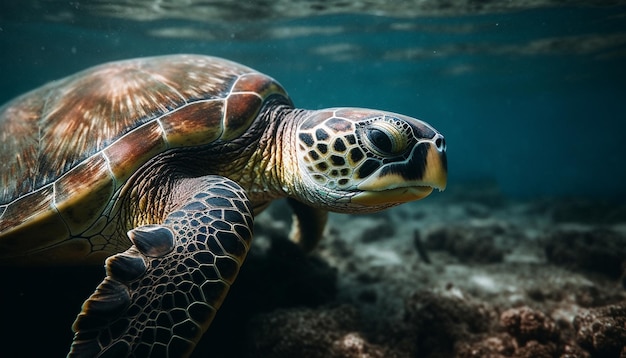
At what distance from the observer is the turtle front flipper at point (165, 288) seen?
1.41 m

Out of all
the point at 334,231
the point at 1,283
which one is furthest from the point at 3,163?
the point at 334,231

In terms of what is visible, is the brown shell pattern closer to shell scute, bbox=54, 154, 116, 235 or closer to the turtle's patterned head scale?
shell scute, bbox=54, 154, 116, 235

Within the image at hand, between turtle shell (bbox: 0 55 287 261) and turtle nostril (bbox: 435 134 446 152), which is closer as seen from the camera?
turtle nostril (bbox: 435 134 446 152)

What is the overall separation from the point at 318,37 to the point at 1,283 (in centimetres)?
1243

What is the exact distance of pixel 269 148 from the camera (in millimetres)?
2561

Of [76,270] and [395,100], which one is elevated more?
[76,270]

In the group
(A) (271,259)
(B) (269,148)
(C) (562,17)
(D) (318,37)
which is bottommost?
(A) (271,259)

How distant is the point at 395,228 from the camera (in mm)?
8180

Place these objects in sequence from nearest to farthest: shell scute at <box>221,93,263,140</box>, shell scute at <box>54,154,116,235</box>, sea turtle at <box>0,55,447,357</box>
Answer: sea turtle at <box>0,55,447,357</box> → shell scute at <box>54,154,116,235</box> → shell scute at <box>221,93,263,140</box>

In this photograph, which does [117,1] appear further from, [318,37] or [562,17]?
[562,17]

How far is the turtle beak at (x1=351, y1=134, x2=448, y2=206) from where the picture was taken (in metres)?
1.91

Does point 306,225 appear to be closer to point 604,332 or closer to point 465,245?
point 604,332

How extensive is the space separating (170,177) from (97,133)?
2.01 feet

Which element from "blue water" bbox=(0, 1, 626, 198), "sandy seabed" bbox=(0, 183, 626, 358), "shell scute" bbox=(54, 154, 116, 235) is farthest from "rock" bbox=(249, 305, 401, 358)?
"blue water" bbox=(0, 1, 626, 198)
